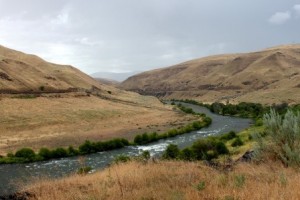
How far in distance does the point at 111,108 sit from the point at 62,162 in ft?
155

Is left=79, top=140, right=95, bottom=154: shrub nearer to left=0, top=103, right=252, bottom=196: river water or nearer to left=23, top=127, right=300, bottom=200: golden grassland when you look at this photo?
left=0, top=103, right=252, bottom=196: river water

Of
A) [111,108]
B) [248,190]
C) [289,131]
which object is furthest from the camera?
[111,108]

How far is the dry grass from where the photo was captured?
958 cm

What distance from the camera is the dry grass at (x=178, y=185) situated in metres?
9.58

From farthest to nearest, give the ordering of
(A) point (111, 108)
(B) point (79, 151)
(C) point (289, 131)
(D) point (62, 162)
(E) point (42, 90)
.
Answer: (E) point (42, 90) < (A) point (111, 108) < (B) point (79, 151) < (D) point (62, 162) < (C) point (289, 131)

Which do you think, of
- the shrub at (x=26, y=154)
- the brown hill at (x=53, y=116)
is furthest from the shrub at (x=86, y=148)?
the shrub at (x=26, y=154)

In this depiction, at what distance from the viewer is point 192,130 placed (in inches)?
2940

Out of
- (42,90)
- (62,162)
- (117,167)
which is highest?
(42,90)

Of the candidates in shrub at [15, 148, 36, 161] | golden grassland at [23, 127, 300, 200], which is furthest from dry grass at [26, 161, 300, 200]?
shrub at [15, 148, 36, 161]

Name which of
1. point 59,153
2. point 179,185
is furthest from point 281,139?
point 59,153

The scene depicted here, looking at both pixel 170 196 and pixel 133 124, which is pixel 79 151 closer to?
pixel 133 124

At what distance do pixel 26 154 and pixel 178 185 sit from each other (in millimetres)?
41217

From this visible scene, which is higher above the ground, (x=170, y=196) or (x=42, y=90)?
(x=42, y=90)

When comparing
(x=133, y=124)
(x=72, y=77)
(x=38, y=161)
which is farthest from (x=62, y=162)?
(x=72, y=77)
